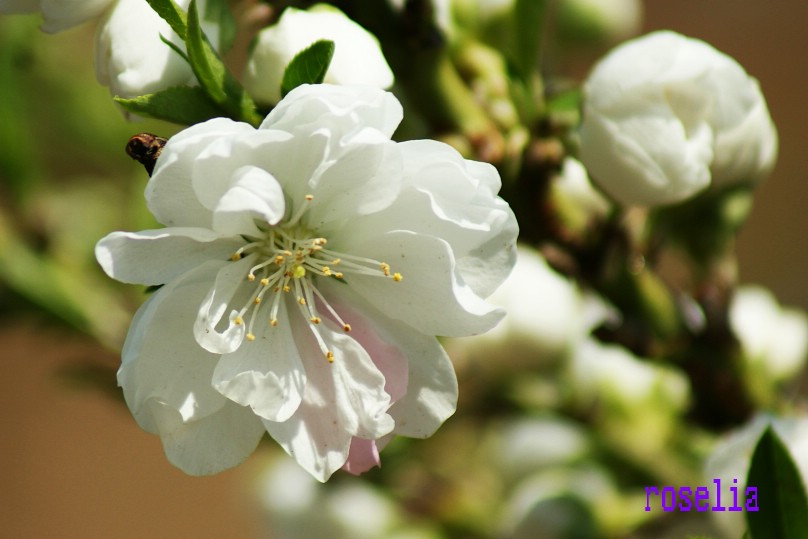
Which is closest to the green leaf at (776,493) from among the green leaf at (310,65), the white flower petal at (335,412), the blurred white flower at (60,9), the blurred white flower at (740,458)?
the blurred white flower at (740,458)

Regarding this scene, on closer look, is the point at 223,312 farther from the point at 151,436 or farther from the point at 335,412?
the point at 151,436

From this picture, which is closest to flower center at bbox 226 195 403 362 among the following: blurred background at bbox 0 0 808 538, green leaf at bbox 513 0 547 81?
green leaf at bbox 513 0 547 81

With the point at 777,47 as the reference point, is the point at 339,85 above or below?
above

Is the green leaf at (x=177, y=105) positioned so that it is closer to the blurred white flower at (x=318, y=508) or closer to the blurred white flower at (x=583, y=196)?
the blurred white flower at (x=583, y=196)

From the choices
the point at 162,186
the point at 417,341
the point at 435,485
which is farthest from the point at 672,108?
the point at 435,485

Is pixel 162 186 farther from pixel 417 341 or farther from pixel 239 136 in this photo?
pixel 417 341

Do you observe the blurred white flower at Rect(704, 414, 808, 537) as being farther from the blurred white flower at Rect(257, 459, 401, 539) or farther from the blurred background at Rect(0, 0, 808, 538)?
the blurred background at Rect(0, 0, 808, 538)
